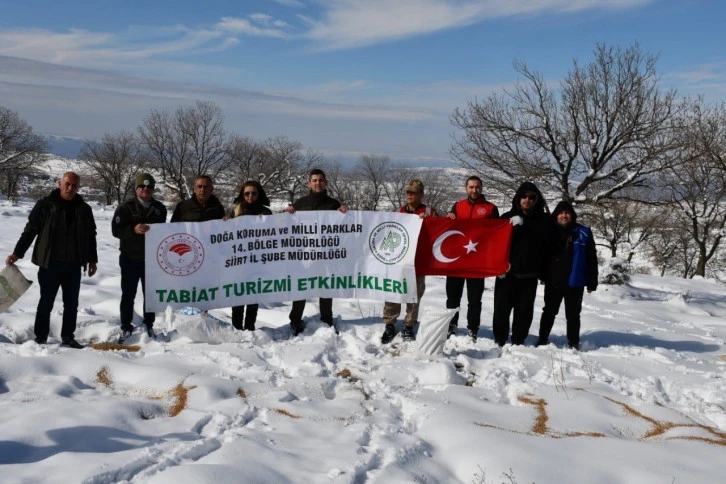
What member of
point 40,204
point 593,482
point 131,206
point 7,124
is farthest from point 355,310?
point 7,124

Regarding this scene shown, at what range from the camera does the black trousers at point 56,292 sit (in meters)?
5.79

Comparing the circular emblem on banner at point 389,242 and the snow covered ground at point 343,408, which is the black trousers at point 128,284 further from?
the circular emblem on banner at point 389,242

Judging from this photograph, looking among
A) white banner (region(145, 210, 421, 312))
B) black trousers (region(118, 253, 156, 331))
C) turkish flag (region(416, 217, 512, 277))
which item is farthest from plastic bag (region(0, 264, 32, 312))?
turkish flag (region(416, 217, 512, 277))

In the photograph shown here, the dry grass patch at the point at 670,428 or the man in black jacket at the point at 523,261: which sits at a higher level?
the man in black jacket at the point at 523,261

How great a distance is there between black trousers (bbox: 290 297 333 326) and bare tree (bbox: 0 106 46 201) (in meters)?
55.4

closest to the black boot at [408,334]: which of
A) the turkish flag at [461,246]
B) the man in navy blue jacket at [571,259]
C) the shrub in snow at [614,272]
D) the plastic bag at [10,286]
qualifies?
the turkish flag at [461,246]

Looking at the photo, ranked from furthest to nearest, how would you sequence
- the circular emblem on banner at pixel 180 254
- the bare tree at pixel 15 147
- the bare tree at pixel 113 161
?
the bare tree at pixel 113 161
the bare tree at pixel 15 147
the circular emblem on banner at pixel 180 254

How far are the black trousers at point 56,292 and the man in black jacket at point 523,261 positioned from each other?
5077 mm

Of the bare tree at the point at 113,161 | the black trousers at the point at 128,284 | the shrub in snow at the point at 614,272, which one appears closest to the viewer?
the black trousers at the point at 128,284

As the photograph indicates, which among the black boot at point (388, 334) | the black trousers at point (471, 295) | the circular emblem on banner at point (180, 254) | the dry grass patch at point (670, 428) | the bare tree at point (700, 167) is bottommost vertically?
the dry grass patch at point (670, 428)

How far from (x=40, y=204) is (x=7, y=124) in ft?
203

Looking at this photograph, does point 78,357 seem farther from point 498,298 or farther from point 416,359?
point 498,298

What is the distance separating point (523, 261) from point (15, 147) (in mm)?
62789

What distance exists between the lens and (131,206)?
249 inches
